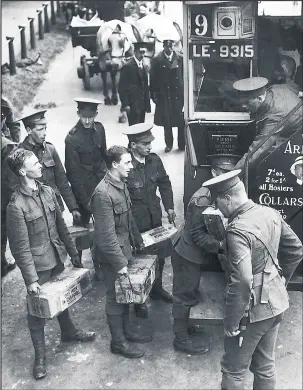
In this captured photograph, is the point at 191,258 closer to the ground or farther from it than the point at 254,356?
farther from it

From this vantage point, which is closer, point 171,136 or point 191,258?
point 191,258

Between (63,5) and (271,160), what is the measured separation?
59.0 ft

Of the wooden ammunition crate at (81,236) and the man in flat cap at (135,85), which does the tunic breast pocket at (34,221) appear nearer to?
the wooden ammunition crate at (81,236)

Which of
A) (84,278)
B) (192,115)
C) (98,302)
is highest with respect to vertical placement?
(192,115)

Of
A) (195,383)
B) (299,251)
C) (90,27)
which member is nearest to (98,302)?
(195,383)

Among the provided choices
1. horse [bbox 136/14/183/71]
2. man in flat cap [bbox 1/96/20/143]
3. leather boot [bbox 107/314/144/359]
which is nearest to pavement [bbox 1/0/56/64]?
horse [bbox 136/14/183/71]

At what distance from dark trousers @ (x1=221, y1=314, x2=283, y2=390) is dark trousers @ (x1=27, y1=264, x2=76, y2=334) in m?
1.67

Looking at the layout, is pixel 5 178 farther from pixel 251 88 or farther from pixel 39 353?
pixel 251 88

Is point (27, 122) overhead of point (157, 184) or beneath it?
overhead

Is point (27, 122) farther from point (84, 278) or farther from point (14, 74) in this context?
point (14, 74)

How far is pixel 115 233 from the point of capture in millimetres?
5512

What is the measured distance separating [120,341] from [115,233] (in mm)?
996

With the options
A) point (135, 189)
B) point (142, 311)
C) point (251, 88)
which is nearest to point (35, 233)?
point (135, 189)

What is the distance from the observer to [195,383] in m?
5.36
